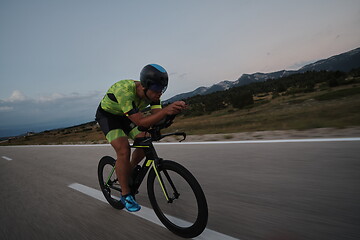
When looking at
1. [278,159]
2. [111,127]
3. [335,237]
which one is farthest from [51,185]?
[335,237]

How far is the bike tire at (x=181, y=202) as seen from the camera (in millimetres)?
1851

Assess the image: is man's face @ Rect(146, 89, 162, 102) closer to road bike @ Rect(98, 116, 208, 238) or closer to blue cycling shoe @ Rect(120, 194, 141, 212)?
road bike @ Rect(98, 116, 208, 238)

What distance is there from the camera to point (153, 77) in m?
2.15

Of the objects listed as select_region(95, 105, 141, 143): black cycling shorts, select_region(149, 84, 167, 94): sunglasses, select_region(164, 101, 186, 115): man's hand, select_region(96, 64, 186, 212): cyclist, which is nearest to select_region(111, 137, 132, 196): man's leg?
select_region(96, 64, 186, 212): cyclist

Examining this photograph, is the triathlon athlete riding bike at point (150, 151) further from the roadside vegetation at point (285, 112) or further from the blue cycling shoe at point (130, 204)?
the roadside vegetation at point (285, 112)

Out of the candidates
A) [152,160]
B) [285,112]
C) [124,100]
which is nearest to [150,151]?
[152,160]

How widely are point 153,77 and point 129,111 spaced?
0.41m

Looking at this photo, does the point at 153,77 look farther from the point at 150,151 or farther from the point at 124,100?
the point at 150,151

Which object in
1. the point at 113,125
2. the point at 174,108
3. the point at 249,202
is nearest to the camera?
the point at 174,108

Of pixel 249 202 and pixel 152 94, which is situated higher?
pixel 152 94

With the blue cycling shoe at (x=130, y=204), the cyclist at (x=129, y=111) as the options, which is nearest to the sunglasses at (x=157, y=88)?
the cyclist at (x=129, y=111)

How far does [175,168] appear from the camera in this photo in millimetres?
1982

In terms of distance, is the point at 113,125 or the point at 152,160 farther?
the point at 113,125

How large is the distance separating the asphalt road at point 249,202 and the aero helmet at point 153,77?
4.70 ft
